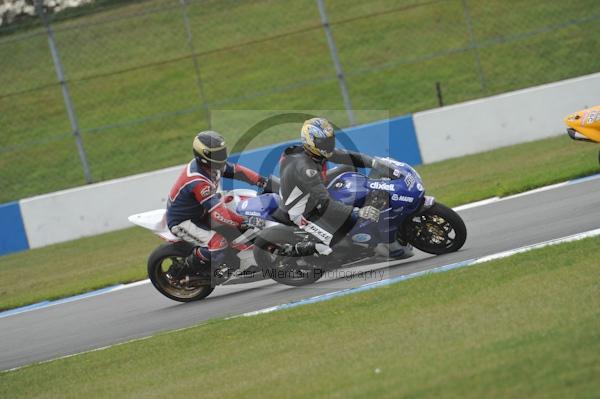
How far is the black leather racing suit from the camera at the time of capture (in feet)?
29.3

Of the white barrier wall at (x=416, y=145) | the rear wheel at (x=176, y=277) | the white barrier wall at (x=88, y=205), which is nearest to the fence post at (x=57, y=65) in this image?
the white barrier wall at (x=88, y=205)

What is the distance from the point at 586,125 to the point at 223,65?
12.2 meters

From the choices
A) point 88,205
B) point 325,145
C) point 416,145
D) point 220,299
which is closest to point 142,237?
point 88,205

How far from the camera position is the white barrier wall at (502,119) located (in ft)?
53.7

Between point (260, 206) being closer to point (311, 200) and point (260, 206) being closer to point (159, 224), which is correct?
point (311, 200)

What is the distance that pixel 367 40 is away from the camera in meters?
22.9

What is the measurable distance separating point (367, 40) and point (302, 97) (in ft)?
7.09

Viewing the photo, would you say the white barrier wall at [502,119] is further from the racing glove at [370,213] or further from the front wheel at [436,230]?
the racing glove at [370,213]

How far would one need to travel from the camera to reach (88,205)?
53.3ft

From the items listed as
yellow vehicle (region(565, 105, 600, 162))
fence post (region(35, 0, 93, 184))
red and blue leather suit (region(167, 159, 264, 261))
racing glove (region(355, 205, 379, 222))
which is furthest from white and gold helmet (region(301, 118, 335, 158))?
fence post (region(35, 0, 93, 184))

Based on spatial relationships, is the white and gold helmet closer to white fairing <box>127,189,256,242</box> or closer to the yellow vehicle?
white fairing <box>127,189,256,242</box>

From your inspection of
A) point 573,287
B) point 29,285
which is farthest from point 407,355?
point 29,285

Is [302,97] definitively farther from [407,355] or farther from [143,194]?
[407,355]

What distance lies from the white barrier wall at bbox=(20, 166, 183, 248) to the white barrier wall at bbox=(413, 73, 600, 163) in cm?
462
